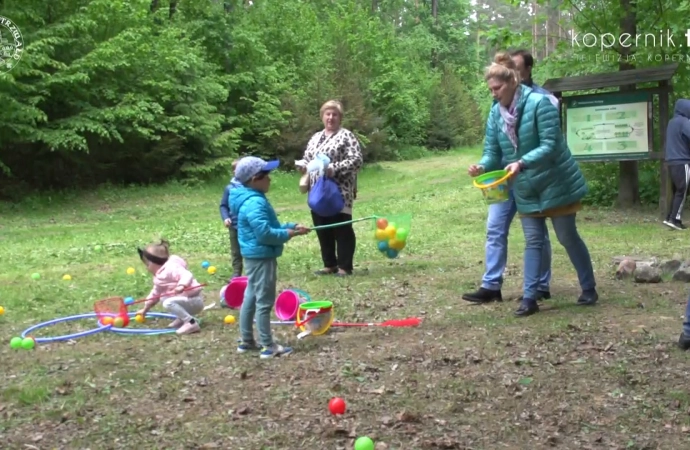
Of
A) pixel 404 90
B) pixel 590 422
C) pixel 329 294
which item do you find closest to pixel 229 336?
pixel 329 294

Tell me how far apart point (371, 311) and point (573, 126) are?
22.7 feet

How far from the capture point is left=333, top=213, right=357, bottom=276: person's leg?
737cm

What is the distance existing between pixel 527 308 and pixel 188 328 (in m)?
2.51

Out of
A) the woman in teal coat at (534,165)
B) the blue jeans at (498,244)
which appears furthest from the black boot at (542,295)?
the woman in teal coat at (534,165)

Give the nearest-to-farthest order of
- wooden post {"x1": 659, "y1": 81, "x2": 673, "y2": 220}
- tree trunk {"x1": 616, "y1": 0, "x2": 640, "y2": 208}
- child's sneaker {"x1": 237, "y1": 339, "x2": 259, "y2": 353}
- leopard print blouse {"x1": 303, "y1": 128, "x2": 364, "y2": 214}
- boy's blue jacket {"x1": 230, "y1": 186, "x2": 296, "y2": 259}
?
boy's blue jacket {"x1": 230, "y1": 186, "x2": 296, "y2": 259}, child's sneaker {"x1": 237, "y1": 339, "x2": 259, "y2": 353}, leopard print blouse {"x1": 303, "y1": 128, "x2": 364, "y2": 214}, wooden post {"x1": 659, "y1": 81, "x2": 673, "y2": 220}, tree trunk {"x1": 616, "y1": 0, "x2": 640, "y2": 208}

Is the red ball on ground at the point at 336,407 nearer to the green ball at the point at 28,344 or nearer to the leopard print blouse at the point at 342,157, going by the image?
the green ball at the point at 28,344

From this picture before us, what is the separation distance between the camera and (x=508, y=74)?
5371mm

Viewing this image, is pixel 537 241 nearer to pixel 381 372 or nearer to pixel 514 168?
pixel 514 168

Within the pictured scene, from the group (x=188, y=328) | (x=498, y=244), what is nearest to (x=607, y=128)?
(x=498, y=244)

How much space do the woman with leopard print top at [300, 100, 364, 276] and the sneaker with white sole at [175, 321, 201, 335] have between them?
2083 mm

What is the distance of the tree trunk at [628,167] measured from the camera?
12188 mm

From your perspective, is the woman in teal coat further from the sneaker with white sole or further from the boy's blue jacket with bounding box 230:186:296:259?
the sneaker with white sole

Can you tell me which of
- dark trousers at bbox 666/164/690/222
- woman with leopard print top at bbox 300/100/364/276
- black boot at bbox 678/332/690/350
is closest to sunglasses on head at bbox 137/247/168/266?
woman with leopard print top at bbox 300/100/364/276

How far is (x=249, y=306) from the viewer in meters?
4.88
